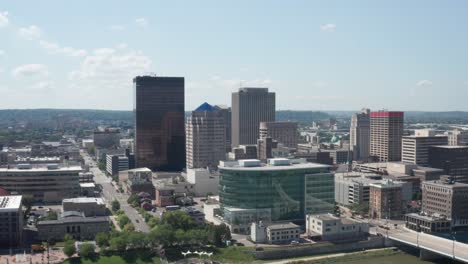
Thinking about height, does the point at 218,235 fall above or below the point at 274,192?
below

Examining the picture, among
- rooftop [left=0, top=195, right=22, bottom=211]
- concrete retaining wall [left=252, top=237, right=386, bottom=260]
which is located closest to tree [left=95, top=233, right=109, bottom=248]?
rooftop [left=0, top=195, right=22, bottom=211]

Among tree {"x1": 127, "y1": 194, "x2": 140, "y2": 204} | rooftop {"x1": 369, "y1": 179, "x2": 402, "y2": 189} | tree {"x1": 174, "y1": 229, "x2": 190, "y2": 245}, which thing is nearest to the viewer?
tree {"x1": 174, "y1": 229, "x2": 190, "y2": 245}

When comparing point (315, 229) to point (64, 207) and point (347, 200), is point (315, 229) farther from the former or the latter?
point (64, 207)

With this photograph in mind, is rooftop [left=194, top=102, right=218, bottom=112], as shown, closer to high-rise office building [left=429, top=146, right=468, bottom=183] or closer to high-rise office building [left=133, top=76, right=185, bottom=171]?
high-rise office building [left=133, top=76, right=185, bottom=171]

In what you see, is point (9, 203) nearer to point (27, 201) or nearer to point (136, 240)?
point (27, 201)

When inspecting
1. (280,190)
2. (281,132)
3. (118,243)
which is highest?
(281,132)

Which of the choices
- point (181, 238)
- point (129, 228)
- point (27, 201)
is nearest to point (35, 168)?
point (27, 201)
